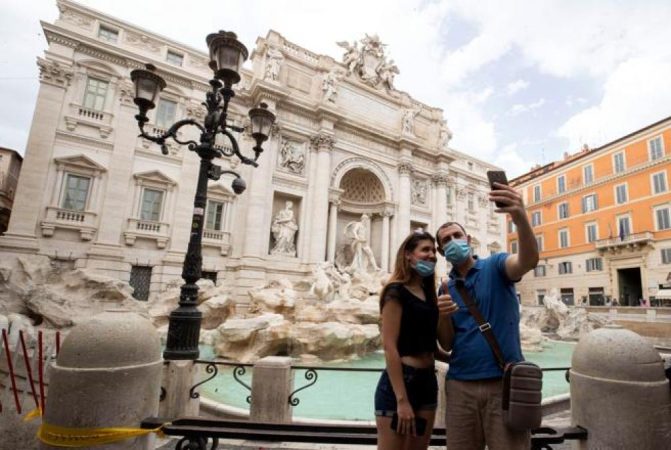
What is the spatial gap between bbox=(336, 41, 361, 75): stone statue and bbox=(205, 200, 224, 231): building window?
1099cm

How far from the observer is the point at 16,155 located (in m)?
17.8

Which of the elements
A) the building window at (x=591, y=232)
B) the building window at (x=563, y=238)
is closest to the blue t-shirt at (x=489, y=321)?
the building window at (x=591, y=232)

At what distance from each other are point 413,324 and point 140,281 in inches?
552

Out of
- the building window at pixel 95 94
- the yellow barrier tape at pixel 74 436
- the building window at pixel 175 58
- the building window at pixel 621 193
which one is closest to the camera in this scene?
the yellow barrier tape at pixel 74 436

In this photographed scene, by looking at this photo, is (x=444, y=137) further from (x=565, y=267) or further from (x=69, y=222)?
(x=69, y=222)

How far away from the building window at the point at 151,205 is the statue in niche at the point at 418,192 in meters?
14.4

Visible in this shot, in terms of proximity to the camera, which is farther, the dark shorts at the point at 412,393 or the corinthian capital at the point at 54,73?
the corinthian capital at the point at 54,73

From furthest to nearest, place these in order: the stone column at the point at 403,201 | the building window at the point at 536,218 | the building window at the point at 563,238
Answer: the building window at the point at 536,218 → the building window at the point at 563,238 → the stone column at the point at 403,201

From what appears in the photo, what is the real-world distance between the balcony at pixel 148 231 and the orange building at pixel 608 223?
26.0m

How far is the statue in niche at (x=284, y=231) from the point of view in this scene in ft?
49.8

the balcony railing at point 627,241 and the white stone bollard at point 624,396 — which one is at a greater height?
the balcony railing at point 627,241

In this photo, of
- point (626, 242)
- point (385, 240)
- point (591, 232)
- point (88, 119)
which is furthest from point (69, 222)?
point (591, 232)

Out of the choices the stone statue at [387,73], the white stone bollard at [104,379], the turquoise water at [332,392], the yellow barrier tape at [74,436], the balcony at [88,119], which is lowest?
the turquoise water at [332,392]

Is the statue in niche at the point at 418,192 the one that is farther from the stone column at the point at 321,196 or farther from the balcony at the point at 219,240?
the balcony at the point at 219,240
